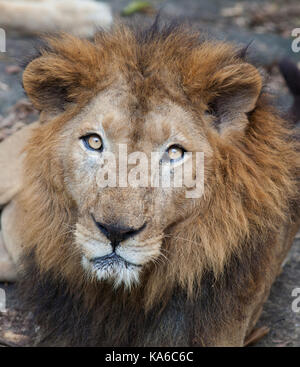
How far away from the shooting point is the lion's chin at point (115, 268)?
2.77 metres

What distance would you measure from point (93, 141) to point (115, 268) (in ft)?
1.97

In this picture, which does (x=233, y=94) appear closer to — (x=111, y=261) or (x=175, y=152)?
(x=175, y=152)

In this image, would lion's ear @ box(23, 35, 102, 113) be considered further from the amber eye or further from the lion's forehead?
the amber eye

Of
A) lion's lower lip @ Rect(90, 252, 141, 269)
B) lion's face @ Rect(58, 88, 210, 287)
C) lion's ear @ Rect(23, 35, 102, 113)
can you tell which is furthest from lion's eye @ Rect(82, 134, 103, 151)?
lion's lower lip @ Rect(90, 252, 141, 269)

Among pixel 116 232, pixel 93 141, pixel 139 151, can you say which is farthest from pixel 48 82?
pixel 116 232

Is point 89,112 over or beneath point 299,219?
over

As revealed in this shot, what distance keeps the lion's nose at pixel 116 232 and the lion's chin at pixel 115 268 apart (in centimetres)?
8

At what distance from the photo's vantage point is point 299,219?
391cm

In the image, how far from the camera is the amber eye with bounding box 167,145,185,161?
116 inches

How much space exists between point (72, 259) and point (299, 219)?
1.45 metres

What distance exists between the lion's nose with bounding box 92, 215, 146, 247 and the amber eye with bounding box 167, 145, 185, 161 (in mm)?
393

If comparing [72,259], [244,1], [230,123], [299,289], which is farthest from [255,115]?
[244,1]

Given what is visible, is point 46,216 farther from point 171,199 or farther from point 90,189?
point 171,199

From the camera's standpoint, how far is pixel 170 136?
2949 mm
